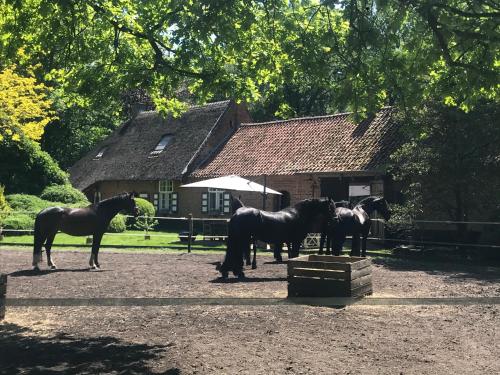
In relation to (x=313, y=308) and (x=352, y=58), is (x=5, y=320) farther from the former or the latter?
(x=352, y=58)

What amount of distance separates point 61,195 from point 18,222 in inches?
228

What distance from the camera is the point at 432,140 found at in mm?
17984

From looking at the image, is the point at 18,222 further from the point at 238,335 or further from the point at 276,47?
the point at 238,335

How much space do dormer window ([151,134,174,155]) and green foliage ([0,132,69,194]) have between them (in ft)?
27.1

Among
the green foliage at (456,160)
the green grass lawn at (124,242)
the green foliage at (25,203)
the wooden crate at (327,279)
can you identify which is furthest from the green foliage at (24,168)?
the wooden crate at (327,279)

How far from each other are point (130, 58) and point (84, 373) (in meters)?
5.92

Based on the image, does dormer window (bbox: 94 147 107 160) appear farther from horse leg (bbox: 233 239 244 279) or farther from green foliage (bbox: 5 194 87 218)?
horse leg (bbox: 233 239 244 279)

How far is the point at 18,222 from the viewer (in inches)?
852

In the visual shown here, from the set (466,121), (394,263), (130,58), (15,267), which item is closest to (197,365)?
(130,58)

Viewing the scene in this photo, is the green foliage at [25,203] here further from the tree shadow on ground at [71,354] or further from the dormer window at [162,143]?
the tree shadow on ground at [71,354]

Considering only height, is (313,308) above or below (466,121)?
below

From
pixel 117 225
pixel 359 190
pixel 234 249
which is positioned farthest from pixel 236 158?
pixel 234 249

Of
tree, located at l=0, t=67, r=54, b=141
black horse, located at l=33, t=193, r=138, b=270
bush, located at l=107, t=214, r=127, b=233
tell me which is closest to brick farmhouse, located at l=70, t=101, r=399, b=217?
bush, located at l=107, t=214, r=127, b=233

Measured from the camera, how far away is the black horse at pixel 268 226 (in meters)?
10.9
